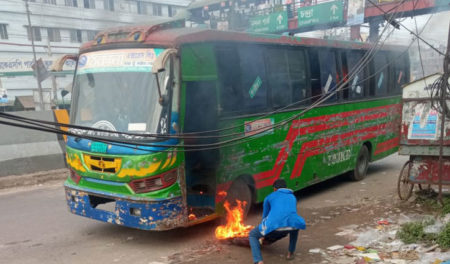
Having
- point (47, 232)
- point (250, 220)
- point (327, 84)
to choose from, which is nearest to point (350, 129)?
point (327, 84)

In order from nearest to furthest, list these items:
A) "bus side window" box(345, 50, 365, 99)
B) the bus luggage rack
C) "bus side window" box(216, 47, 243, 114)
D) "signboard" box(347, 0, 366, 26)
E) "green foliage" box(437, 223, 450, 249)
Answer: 1. "green foliage" box(437, 223, 450, 249)
2. the bus luggage rack
3. "bus side window" box(216, 47, 243, 114)
4. "bus side window" box(345, 50, 365, 99)
5. "signboard" box(347, 0, 366, 26)

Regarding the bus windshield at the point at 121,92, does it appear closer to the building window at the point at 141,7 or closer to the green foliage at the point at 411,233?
the green foliage at the point at 411,233

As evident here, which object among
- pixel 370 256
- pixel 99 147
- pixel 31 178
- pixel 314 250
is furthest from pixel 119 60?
pixel 31 178

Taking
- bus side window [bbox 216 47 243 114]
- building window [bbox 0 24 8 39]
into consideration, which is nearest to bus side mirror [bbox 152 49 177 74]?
bus side window [bbox 216 47 243 114]

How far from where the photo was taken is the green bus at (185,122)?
5102 millimetres

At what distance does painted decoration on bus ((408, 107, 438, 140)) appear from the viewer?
21.6 feet

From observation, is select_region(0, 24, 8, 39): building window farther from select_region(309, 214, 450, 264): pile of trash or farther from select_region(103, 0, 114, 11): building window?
select_region(309, 214, 450, 264): pile of trash

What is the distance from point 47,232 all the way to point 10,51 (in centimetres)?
3207

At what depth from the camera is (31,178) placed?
380 inches

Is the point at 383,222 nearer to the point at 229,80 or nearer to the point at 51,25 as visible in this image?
the point at 229,80

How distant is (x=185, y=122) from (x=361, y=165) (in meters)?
5.85

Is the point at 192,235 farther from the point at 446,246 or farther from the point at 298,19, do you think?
the point at 298,19

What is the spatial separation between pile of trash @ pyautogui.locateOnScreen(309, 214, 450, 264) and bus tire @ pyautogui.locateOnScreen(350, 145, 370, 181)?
342cm

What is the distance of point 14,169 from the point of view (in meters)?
9.60
